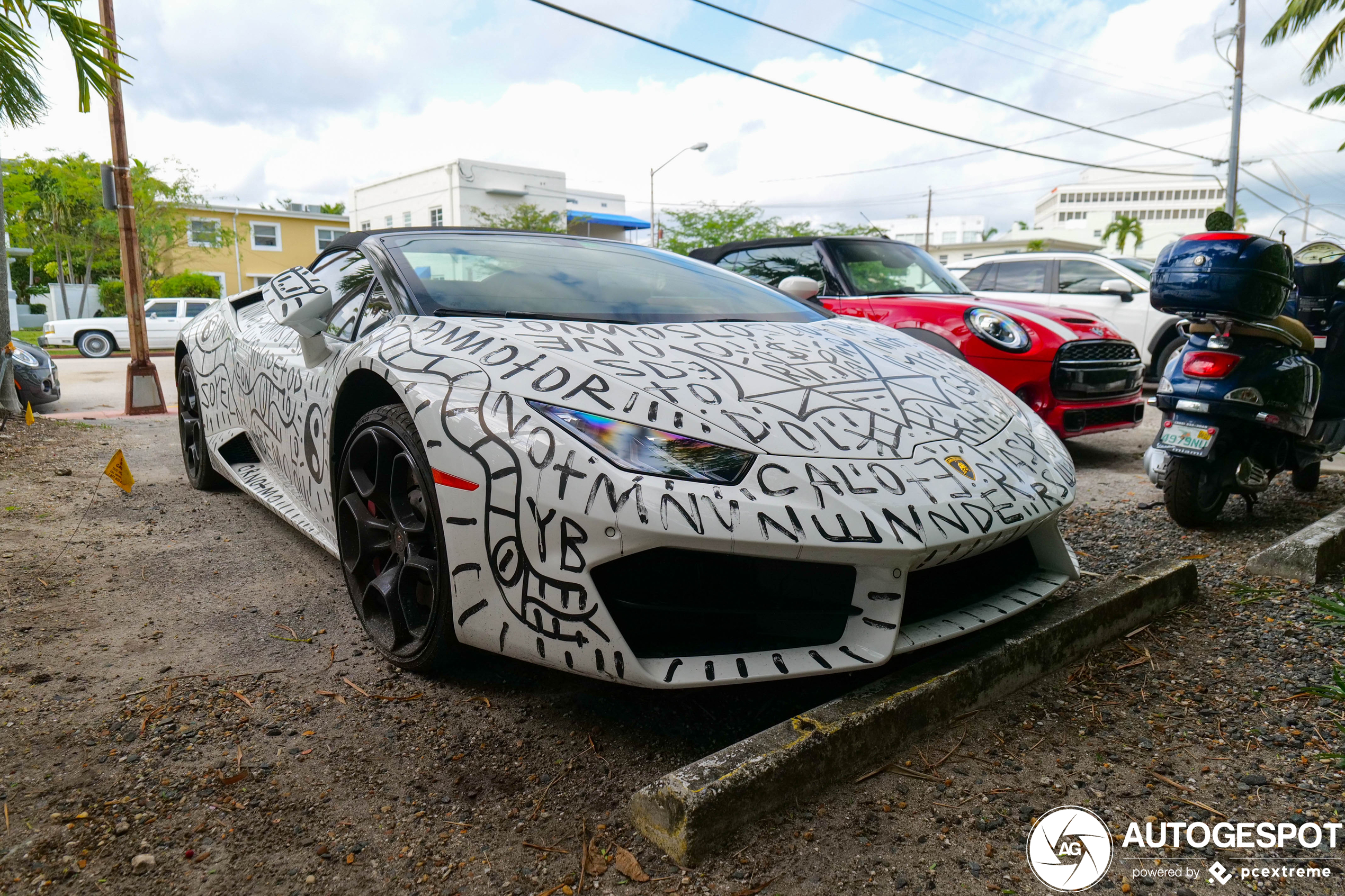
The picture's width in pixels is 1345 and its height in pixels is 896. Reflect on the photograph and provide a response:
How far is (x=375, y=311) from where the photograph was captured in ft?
8.29

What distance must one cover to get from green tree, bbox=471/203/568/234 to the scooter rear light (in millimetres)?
32160

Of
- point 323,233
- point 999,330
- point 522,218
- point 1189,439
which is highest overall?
point 522,218

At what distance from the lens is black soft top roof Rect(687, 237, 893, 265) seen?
623 centimetres

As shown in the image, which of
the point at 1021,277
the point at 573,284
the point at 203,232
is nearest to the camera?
the point at 573,284

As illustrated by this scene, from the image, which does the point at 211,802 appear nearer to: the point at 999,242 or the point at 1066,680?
the point at 1066,680

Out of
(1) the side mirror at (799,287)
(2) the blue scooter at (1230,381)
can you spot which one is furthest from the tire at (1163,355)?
(1) the side mirror at (799,287)

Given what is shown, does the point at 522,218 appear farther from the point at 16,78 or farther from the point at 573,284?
the point at 573,284

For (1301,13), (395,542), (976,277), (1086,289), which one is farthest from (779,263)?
(1301,13)

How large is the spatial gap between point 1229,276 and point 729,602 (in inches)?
106

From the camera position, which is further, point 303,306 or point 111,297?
point 111,297

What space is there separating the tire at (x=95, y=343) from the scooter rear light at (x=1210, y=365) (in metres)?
21.5

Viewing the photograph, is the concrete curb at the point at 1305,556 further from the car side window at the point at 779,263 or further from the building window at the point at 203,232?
the building window at the point at 203,232

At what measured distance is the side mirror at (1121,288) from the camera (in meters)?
7.47

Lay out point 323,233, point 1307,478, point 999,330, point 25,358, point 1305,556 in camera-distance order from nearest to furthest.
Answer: point 1305,556 → point 1307,478 → point 999,330 → point 25,358 → point 323,233
